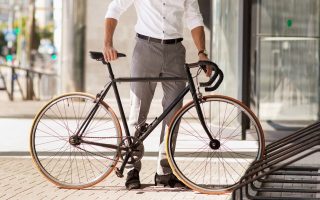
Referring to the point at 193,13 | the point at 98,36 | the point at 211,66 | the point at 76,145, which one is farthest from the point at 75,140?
the point at 98,36

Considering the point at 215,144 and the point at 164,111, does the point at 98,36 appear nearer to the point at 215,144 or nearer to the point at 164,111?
the point at 164,111

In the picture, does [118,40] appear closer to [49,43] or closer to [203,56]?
[203,56]

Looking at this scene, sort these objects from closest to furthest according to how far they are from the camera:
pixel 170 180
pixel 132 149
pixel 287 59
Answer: pixel 132 149, pixel 170 180, pixel 287 59

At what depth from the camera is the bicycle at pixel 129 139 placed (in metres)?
6.70

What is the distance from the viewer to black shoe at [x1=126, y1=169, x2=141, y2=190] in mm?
7047

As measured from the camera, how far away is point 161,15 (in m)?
6.93

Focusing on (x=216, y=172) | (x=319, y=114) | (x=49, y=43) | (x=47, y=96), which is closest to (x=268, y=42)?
(x=319, y=114)

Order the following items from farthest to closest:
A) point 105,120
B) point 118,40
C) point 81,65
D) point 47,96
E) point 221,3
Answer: point 47,96, point 81,65, point 118,40, point 221,3, point 105,120

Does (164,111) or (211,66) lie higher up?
(211,66)

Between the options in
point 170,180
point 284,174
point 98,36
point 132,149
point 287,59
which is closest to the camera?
point 284,174

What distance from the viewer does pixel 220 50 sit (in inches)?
504

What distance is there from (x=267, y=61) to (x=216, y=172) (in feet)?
19.2

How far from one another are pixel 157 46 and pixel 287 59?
6.29 metres

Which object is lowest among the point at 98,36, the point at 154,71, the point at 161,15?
the point at 154,71
